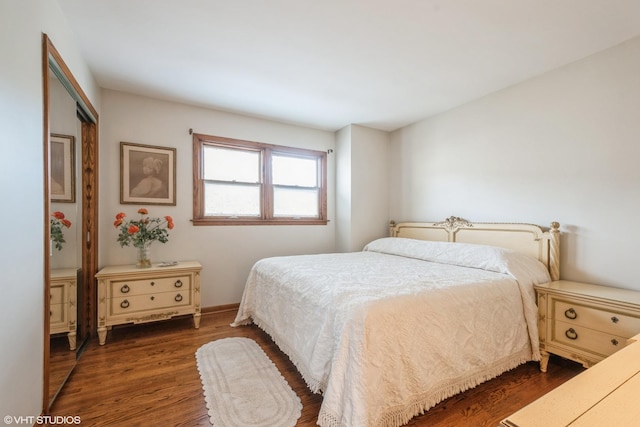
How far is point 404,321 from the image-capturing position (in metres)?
1.55

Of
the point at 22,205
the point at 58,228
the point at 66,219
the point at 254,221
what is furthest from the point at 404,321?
the point at 254,221

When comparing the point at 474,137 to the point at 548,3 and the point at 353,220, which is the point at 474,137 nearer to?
the point at 548,3

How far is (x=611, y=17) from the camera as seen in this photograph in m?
1.87

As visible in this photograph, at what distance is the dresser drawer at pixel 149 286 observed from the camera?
2.59m

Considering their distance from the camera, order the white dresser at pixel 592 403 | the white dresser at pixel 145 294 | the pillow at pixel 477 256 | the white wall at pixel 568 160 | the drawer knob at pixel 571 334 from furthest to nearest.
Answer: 1. the white dresser at pixel 145 294
2. the pillow at pixel 477 256
3. the white wall at pixel 568 160
4. the drawer knob at pixel 571 334
5. the white dresser at pixel 592 403

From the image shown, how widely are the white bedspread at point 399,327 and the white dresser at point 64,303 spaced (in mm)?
1426

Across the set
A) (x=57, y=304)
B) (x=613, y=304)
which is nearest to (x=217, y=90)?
(x=57, y=304)

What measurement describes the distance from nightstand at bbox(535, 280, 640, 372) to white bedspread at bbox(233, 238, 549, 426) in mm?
118

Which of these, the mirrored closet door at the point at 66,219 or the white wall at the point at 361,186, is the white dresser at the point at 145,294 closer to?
the mirrored closet door at the point at 66,219

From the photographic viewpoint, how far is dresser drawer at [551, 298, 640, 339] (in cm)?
175

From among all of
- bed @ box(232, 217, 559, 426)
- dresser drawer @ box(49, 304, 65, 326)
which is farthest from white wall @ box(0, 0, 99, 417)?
bed @ box(232, 217, 559, 426)

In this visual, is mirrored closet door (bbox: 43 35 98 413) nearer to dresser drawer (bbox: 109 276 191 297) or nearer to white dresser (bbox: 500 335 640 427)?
dresser drawer (bbox: 109 276 191 297)

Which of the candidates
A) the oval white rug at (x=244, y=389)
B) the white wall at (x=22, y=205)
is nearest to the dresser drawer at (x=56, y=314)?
the white wall at (x=22, y=205)

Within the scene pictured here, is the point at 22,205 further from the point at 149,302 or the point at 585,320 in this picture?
the point at 585,320
